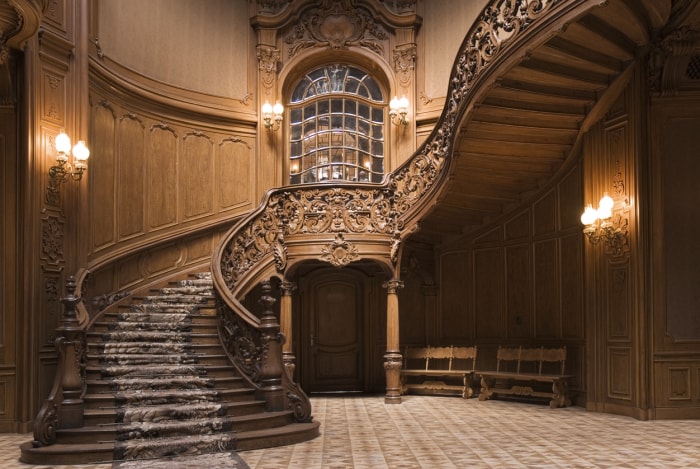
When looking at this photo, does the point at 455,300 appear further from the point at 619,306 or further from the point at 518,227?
the point at 619,306

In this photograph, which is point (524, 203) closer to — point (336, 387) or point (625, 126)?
point (625, 126)

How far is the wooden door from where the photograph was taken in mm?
14367

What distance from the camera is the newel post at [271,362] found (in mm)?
8914

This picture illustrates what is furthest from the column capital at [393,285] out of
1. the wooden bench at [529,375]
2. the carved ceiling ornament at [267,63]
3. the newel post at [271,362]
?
the carved ceiling ornament at [267,63]

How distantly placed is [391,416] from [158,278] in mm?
4343

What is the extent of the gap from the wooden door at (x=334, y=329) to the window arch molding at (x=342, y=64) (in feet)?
6.10

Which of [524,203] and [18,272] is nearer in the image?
[18,272]

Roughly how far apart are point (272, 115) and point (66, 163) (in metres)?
5.32

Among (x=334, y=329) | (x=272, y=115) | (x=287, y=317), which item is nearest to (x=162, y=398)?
(x=287, y=317)

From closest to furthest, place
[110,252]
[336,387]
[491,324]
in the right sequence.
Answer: [110,252]
[491,324]
[336,387]

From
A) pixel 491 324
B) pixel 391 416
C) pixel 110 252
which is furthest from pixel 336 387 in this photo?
pixel 110 252

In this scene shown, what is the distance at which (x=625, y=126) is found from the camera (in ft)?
33.3

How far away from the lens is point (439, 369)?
13836mm

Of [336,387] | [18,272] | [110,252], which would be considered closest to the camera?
[18,272]
